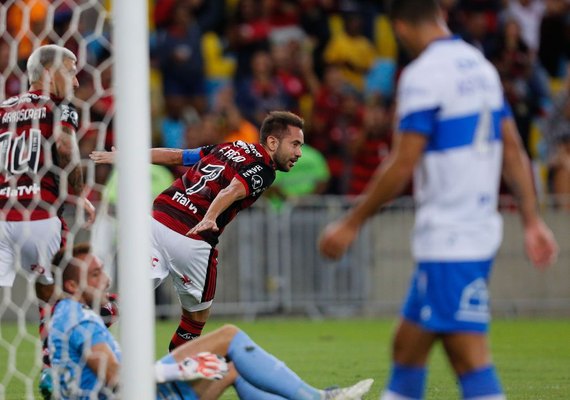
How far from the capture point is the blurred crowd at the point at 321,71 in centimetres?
1580

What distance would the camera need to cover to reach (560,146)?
53.6ft

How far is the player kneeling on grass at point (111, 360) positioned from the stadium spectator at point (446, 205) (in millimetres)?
1202

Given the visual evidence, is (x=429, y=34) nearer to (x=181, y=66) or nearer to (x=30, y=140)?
(x=30, y=140)

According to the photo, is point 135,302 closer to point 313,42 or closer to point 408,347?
point 408,347

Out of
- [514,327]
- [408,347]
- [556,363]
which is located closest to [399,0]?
[408,347]

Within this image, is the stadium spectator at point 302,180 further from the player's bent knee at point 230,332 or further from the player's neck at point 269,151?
the player's bent knee at point 230,332

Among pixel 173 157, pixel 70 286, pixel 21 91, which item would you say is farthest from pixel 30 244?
pixel 21 91

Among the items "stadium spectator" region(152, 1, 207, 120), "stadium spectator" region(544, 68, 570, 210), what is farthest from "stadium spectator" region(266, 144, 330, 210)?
"stadium spectator" region(544, 68, 570, 210)

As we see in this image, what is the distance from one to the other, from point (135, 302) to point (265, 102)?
11489mm

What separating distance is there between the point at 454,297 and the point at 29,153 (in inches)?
140

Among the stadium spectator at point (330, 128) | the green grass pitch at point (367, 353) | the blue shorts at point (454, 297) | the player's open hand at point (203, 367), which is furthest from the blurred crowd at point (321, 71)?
the blue shorts at point (454, 297)

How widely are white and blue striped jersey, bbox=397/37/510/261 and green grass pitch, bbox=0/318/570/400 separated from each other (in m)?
3.02

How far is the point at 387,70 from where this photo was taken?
18062mm

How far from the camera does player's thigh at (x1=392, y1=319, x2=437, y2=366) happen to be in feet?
16.7
